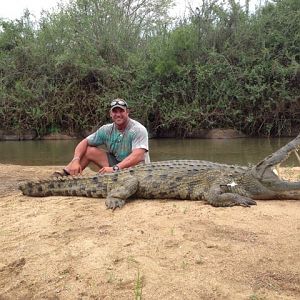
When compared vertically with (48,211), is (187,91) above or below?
above

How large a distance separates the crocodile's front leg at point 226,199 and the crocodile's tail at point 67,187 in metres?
1.11

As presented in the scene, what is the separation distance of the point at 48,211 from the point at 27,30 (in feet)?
47.8

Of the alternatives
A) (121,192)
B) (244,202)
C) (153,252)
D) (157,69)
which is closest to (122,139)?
(121,192)

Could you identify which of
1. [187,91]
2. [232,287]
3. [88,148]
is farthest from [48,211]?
→ [187,91]

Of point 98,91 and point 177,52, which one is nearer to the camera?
point 177,52

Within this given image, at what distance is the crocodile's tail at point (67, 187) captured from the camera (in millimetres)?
4277

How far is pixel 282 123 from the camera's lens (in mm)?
14414

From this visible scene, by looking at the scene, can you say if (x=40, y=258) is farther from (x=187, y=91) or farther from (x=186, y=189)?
(x=187, y=91)

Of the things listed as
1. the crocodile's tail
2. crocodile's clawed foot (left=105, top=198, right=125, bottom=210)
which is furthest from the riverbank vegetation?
crocodile's clawed foot (left=105, top=198, right=125, bottom=210)

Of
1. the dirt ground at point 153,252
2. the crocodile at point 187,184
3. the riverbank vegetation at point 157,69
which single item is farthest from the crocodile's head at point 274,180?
the riverbank vegetation at point 157,69

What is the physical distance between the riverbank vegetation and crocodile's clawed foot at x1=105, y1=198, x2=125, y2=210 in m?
10.5

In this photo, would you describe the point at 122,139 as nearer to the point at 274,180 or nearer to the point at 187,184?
the point at 187,184

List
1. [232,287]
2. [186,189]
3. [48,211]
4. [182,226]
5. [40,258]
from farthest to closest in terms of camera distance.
Result: [186,189] < [48,211] < [182,226] < [40,258] < [232,287]

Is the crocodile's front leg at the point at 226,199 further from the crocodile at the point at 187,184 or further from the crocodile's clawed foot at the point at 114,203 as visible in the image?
the crocodile's clawed foot at the point at 114,203
